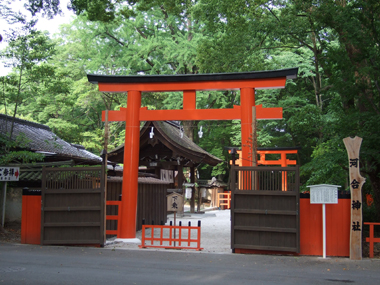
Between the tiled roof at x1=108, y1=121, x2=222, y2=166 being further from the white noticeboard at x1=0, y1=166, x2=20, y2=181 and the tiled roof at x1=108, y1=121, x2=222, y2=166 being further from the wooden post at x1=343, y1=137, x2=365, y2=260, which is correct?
the wooden post at x1=343, y1=137, x2=365, y2=260

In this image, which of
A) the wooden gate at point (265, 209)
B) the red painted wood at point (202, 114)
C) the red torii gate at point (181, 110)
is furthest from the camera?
the red torii gate at point (181, 110)

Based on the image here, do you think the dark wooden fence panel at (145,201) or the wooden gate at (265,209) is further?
the dark wooden fence panel at (145,201)

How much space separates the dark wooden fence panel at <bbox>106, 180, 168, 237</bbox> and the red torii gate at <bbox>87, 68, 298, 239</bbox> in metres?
1.82

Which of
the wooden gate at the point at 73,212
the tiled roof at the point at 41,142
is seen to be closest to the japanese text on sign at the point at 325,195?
the wooden gate at the point at 73,212

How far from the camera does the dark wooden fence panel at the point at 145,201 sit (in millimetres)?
13430

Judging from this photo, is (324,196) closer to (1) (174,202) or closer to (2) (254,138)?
(2) (254,138)

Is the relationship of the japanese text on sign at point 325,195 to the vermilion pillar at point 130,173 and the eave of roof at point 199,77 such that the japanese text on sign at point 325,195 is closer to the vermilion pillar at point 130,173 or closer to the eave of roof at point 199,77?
the eave of roof at point 199,77

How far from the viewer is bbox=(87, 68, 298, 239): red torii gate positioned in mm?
11180

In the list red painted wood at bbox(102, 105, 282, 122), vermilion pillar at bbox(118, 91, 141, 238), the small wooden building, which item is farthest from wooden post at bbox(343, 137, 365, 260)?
the small wooden building

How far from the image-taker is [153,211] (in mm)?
16891

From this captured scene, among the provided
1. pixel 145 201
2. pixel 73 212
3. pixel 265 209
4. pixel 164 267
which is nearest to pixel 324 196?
pixel 265 209

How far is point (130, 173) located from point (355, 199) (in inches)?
243

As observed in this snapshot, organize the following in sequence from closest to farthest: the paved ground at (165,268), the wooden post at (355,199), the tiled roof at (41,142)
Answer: the paved ground at (165,268) < the wooden post at (355,199) < the tiled roof at (41,142)

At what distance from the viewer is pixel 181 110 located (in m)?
11.6
